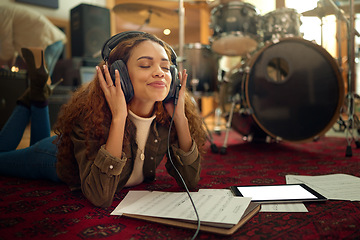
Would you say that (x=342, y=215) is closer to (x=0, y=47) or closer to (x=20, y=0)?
(x=0, y=47)

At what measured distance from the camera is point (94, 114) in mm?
824

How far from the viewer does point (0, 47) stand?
2404 millimetres

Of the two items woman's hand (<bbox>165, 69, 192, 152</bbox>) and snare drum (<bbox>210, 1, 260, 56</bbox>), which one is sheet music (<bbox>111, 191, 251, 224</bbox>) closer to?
woman's hand (<bbox>165, 69, 192, 152</bbox>)

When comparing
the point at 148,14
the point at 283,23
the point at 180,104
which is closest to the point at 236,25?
the point at 283,23

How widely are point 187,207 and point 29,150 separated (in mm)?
792

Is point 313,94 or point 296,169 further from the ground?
point 313,94

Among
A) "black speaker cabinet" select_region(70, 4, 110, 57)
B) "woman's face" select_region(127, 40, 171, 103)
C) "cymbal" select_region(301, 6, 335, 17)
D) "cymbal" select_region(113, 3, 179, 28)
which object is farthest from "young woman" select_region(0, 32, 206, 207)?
"black speaker cabinet" select_region(70, 4, 110, 57)

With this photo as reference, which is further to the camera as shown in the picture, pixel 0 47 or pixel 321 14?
pixel 0 47

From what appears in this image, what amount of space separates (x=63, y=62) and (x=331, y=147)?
2854 mm

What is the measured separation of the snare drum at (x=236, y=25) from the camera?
2.05 metres

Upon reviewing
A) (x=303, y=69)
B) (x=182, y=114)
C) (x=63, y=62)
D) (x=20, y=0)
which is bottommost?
(x=182, y=114)

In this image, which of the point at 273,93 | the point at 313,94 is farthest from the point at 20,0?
the point at 313,94

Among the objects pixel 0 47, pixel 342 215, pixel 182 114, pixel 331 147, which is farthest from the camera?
pixel 0 47

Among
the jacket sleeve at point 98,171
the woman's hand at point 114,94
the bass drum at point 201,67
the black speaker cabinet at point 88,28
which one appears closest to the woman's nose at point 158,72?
the woman's hand at point 114,94
